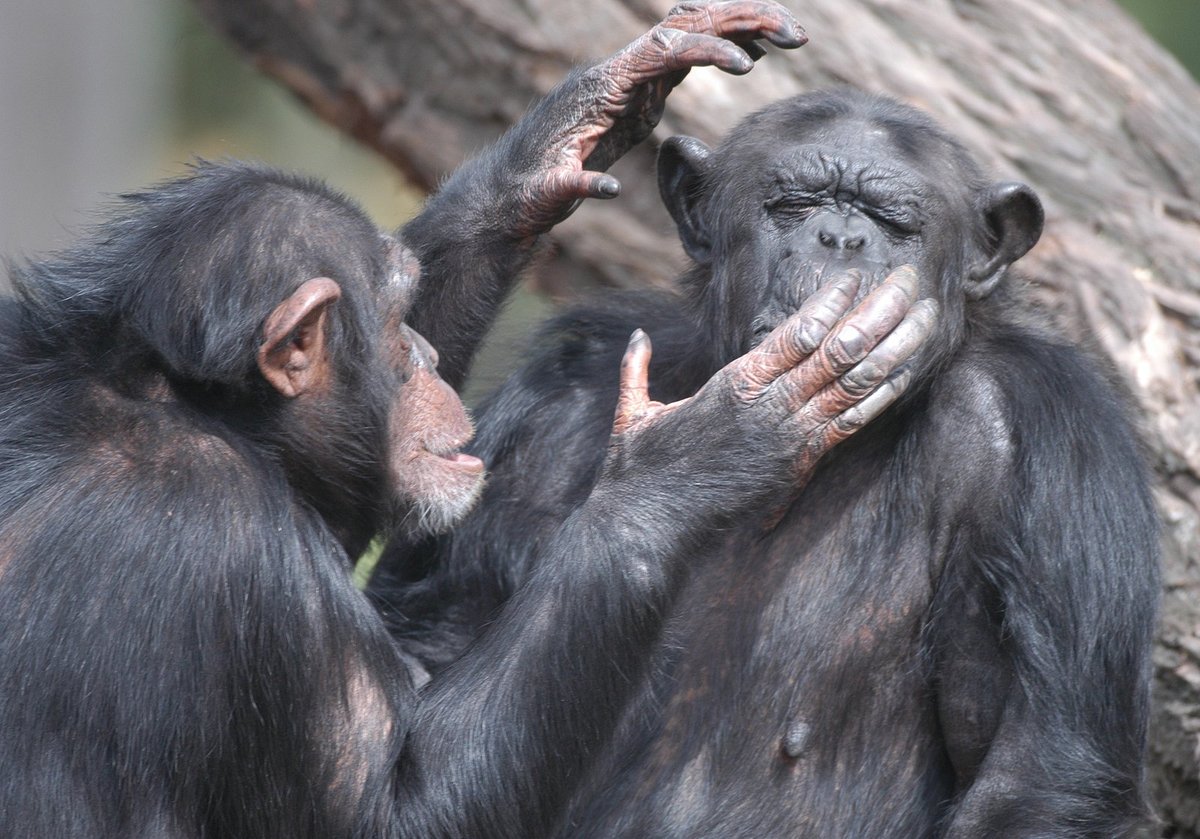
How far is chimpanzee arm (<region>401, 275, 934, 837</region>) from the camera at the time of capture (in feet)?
12.9

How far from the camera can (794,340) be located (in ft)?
12.8

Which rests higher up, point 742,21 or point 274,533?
point 742,21

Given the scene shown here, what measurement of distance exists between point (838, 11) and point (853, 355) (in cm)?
376

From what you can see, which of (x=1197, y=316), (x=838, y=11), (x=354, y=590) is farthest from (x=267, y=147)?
(x=354, y=590)

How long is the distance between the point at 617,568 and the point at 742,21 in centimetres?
175

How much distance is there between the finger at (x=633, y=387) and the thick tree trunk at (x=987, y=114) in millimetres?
2415

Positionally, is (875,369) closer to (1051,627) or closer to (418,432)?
(1051,627)

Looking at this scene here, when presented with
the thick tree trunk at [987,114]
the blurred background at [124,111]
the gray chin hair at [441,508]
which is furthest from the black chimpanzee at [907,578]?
the blurred background at [124,111]

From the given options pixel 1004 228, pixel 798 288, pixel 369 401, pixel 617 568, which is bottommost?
pixel 369 401

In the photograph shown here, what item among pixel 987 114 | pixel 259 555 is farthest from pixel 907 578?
pixel 987 114

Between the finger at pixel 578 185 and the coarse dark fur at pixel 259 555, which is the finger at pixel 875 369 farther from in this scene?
the finger at pixel 578 185

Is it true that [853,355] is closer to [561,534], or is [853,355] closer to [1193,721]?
[561,534]

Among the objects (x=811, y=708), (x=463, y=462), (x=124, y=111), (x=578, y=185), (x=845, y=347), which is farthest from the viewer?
(x=124, y=111)

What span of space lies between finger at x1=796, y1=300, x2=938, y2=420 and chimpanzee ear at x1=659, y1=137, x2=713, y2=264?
1103mm
